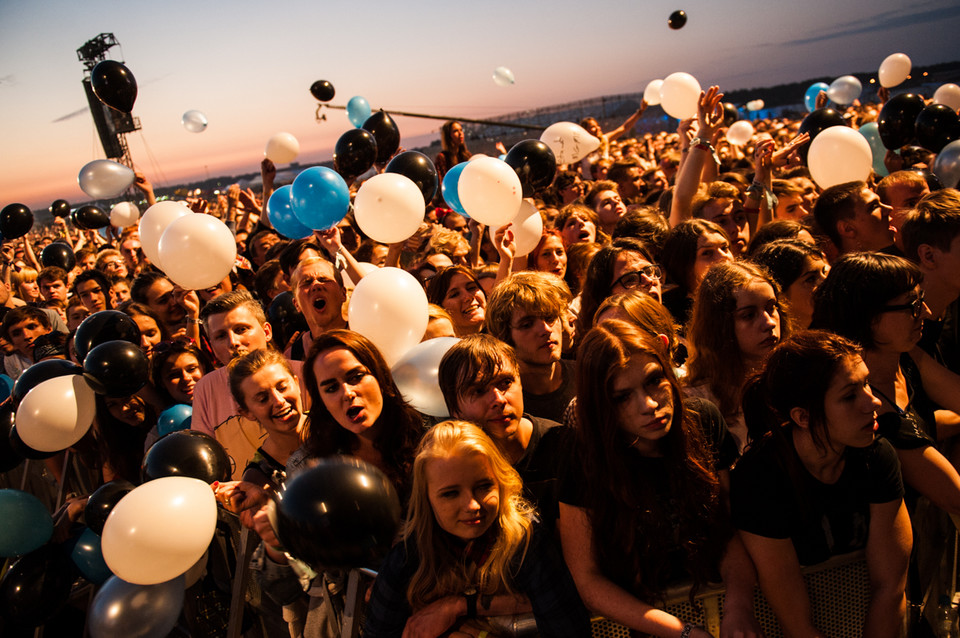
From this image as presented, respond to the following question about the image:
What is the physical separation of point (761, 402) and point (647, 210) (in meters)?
2.14

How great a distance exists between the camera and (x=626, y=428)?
68.0 inches

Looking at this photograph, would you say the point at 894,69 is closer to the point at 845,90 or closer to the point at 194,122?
the point at 845,90

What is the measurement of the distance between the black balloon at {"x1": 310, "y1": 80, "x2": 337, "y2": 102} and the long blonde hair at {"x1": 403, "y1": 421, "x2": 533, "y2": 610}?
7971 millimetres

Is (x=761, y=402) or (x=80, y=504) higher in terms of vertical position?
(x=761, y=402)

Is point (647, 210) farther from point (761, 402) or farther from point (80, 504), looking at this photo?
point (80, 504)

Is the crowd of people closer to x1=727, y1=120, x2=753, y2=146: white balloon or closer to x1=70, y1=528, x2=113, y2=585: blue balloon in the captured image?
x1=70, y1=528, x2=113, y2=585: blue balloon

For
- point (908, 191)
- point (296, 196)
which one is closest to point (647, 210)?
point (908, 191)

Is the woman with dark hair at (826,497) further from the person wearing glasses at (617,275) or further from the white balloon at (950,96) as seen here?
the white balloon at (950,96)

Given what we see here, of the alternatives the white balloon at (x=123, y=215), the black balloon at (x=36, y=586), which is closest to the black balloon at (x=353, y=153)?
the black balloon at (x=36, y=586)

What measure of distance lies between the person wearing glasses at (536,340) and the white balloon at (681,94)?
11.7ft

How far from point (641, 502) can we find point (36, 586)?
2.51 m

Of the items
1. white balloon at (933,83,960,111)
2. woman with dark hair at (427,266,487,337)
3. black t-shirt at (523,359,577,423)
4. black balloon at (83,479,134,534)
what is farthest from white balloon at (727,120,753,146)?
black balloon at (83,479,134,534)

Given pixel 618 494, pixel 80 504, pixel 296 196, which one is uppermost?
pixel 296 196

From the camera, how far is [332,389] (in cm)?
218
